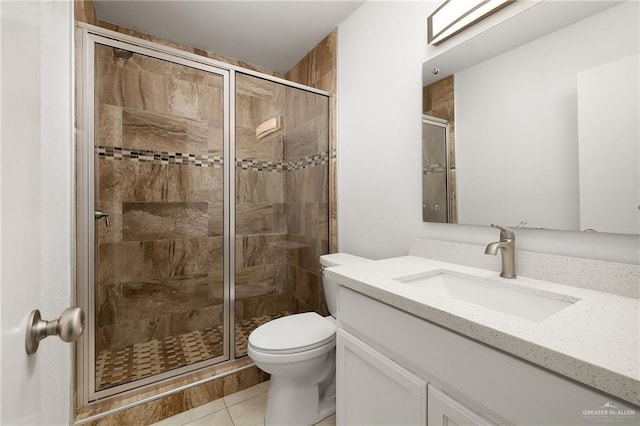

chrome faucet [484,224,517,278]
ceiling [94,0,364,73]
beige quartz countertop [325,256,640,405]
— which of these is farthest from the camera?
ceiling [94,0,364,73]

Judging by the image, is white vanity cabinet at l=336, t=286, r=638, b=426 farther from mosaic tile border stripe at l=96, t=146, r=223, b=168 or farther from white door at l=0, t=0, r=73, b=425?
mosaic tile border stripe at l=96, t=146, r=223, b=168

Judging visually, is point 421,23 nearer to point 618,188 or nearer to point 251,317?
point 618,188

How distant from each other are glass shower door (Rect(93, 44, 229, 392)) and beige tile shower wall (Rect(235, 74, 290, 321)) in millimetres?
142

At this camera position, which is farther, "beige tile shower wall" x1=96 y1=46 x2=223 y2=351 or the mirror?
"beige tile shower wall" x1=96 y1=46 x2=223 y2=351

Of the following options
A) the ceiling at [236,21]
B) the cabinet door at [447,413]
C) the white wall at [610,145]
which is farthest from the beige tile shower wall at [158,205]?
the white wall at [610,145]

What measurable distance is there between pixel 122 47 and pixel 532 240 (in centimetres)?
215

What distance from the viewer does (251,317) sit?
80.9 inches

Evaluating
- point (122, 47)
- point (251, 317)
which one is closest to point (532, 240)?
point (251, 317)

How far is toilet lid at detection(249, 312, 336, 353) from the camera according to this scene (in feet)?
4.32

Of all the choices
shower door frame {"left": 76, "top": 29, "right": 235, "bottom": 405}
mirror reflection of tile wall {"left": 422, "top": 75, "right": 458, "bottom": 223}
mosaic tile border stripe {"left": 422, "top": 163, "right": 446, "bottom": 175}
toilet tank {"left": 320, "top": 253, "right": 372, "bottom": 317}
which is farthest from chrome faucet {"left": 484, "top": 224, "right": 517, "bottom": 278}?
shower door frame {"left": 76, "top": 29, "right": 235, "bottom": 405}

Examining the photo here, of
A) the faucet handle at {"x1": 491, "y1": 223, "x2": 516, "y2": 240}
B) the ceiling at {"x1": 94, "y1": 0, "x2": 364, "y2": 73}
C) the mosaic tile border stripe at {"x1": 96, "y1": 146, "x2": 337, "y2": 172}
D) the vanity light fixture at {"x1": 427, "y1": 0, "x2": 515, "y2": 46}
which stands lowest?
the faucet handle at {"x1": 491, "y1": 223, "x2": 516, "y2": 240}

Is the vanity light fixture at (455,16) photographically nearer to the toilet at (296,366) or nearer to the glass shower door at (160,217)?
the glass shower door at (160,217)

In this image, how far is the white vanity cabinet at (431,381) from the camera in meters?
0.54

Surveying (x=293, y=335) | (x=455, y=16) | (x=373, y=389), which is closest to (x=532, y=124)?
(x=455, y=16)
